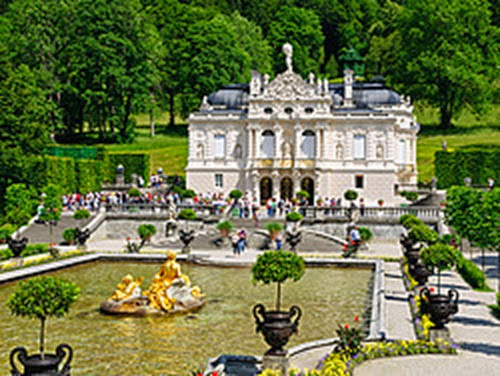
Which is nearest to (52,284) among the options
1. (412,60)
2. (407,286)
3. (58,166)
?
(407,286)

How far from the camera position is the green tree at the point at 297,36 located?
9781 cm

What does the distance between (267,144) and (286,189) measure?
154 inches

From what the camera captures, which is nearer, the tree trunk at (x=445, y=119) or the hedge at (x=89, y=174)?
the hedge at (x=89, y=174)

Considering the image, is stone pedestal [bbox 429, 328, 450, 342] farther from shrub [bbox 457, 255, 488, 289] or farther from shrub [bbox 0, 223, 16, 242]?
shrub [bbox 0, 223, 16, 242]

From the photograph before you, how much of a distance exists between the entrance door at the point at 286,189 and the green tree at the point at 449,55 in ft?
83.0

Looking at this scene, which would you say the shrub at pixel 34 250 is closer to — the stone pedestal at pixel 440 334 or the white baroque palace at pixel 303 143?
the white baroque palace at pixel 303 143

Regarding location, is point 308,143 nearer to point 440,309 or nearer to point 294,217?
point 294,217

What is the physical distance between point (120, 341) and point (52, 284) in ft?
17.9

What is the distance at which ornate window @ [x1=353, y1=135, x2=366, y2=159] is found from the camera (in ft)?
174

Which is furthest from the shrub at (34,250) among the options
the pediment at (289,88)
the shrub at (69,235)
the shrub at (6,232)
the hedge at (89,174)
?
the pediment at (289,88)

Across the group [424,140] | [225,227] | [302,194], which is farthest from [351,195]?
[424,140]

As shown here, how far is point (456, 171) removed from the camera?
57469 mm

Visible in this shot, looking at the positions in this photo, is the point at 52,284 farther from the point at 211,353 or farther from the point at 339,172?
the point at 339,172

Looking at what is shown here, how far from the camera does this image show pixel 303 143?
5344 centimetres
